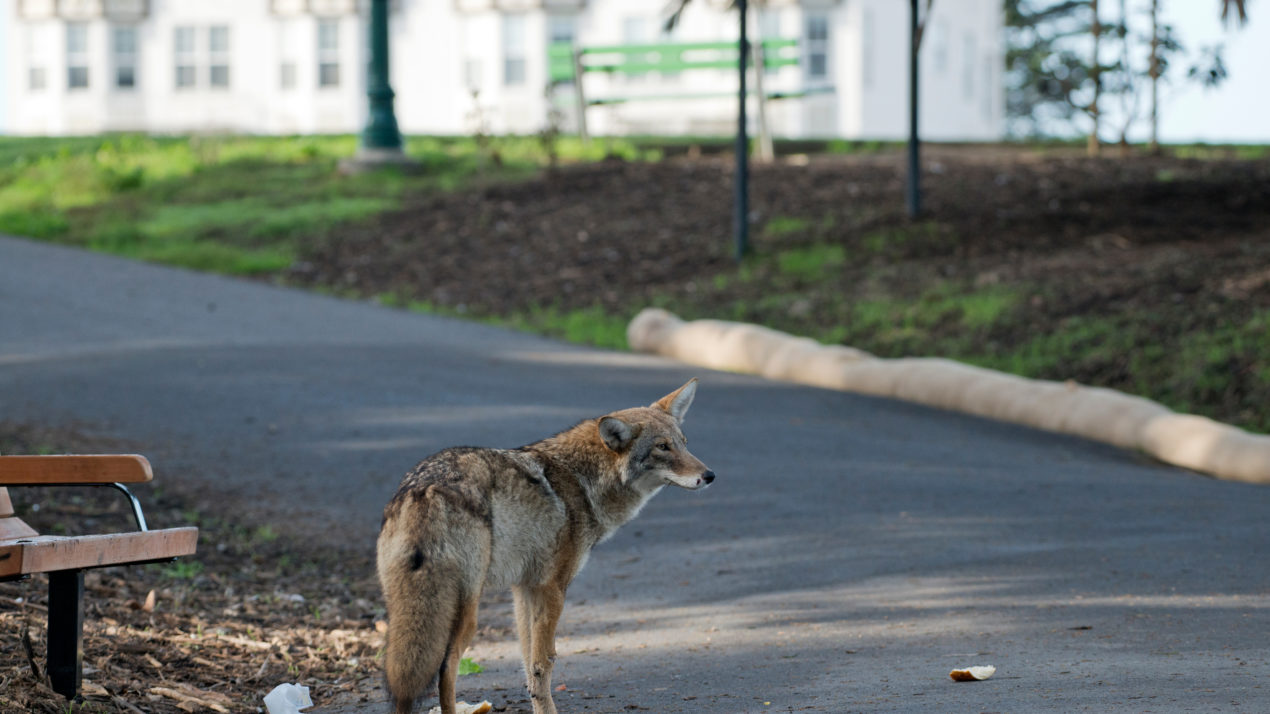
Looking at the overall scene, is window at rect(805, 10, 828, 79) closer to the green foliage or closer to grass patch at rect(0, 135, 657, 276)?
grass patch at rect(0, 135, 657, 276)

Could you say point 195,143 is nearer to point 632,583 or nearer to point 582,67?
point 582,67

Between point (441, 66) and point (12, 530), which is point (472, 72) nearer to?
point (441, 66)

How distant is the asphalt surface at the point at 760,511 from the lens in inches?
220

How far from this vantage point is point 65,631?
5094mm

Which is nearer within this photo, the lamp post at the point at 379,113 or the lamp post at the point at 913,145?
the lamp post at the point at 913,145

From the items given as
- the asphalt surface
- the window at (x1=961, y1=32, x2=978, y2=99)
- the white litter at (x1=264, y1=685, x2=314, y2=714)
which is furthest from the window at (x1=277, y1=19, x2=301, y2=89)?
the white litter at (x1=264, y1=685, x2=314, y2=714)

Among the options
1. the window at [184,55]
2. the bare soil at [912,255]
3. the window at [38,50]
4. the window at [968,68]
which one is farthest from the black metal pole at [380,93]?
the window at [38,50]

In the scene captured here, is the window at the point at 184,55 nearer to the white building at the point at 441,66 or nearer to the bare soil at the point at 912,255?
the white building at the point at 441,66

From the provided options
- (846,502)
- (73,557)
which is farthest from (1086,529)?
(73,557)

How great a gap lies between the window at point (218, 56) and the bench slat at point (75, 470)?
134 feet

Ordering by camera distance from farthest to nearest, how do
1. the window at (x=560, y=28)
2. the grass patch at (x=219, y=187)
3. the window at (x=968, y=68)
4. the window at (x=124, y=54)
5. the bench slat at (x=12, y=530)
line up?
the window at (x=124, y=54), the window at (x=968, y=68), the window at (x=560, y=28), the grass patch at (x=219, y=187), the bench slat at (x=12, y=530)

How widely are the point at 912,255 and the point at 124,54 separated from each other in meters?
35.3

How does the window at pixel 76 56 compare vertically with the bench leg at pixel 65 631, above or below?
above

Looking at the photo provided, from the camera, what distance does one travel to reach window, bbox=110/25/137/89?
44562 millimetres
